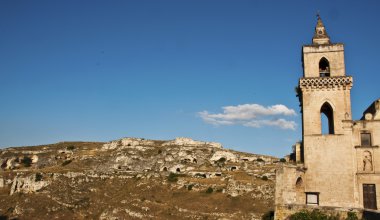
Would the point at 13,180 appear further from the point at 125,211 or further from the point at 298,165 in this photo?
the point at 298,165

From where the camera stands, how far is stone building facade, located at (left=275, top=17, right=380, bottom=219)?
26.8 m

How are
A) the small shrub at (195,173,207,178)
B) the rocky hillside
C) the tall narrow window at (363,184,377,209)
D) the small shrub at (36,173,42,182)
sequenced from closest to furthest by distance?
A: the tall narrow window at (363,184,377,209) → the rocky hillside → the small shrub at (36,173,42,182) → the small shrub at (195,173,207,178)

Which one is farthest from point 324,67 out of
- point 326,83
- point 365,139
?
point 365,139

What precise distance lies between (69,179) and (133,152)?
21762 mm

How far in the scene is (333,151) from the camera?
27.7m

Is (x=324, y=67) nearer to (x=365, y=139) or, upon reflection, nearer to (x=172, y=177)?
(x=365, y=139)

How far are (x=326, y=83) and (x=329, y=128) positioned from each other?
4.45 m

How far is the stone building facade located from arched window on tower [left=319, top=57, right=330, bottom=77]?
0.65 feet

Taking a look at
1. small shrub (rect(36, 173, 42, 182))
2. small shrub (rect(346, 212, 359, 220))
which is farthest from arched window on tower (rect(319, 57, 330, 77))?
small shrub (rect(36, 173, 42, 182))

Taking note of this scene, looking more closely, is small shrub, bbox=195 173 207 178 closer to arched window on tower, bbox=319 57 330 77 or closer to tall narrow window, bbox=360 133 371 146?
arched window on tower, bbox=319 57 330 77

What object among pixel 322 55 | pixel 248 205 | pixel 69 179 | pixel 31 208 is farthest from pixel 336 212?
pixel 69 179

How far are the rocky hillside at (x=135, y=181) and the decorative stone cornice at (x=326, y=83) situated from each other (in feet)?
101

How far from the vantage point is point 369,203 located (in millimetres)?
26453

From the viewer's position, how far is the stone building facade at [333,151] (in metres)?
26.8
